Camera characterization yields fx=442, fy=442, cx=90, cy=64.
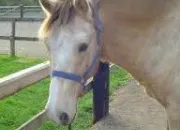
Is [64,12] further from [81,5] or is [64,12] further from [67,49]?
[67,49]

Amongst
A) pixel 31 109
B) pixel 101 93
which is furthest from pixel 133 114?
pixel 31 109

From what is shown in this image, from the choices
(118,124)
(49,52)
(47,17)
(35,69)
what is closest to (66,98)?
(49,52)

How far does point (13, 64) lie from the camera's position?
9.77 m

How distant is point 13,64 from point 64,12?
671 centimetres

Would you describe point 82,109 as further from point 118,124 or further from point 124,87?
point 124,87

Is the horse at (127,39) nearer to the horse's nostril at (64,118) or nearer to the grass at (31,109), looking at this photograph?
the horse's nostril at (64,118)

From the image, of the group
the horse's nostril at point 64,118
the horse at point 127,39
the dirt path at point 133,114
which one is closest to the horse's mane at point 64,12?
the horse at point 127,39

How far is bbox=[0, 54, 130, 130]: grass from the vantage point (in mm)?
5512

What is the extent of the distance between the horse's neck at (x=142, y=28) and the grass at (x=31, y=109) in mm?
2167

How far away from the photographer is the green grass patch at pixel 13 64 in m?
8.74

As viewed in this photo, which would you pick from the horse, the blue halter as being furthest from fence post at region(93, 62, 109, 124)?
the blue halter

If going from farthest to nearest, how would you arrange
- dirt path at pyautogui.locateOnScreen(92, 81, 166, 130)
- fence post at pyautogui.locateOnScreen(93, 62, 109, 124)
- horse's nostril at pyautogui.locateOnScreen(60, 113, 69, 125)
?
1. fence post at pyautogui.locateOnScreen(93, 62, 109, 124)
2. dirt path at pyautogui.locateOnScreen(92, 81, 166, 130)
3. horse's nostril at pyautogui.locateOnScreen(60, 113, 69, 125)

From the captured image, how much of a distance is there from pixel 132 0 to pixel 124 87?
404 cm

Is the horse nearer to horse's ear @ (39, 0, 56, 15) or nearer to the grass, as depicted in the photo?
horse's ear @ (39, 0, 56, 15)
